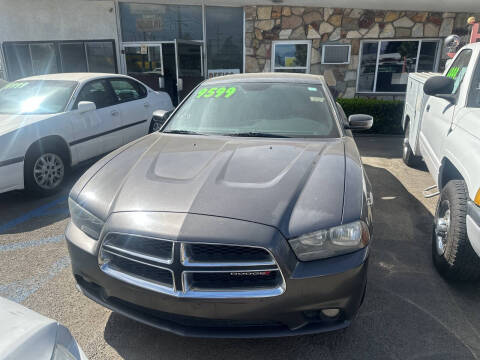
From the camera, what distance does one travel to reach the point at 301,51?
10.7 metres

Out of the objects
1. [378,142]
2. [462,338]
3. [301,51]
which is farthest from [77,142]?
[301,51]

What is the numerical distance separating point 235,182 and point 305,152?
733 millimetres

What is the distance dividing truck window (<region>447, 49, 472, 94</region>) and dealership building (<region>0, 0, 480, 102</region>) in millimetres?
6094

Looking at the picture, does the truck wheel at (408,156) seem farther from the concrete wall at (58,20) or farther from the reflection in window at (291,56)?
the concrete wall at (58,20)

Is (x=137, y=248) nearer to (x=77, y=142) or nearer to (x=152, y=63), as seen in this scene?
(x=77, y=142)

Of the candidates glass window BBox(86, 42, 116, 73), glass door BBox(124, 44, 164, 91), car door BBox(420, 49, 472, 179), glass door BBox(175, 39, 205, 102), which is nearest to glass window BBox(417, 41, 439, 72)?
glass door BBox(175, 39, 205, 102)

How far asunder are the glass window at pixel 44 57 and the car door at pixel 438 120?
1144 centimetres

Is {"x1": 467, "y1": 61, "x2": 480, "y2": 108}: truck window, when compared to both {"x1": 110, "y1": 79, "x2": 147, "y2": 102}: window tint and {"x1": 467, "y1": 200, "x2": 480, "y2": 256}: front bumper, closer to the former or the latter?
{"x1": 467, "y1": 200, "x2": 480, "y2": 256}: front bumper

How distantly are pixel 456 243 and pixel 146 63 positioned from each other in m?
10.7

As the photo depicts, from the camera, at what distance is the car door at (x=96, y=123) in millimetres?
5371

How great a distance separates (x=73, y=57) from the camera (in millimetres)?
11656

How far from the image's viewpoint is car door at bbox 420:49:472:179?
11.7 ft

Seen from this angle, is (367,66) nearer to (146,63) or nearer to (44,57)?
(146,63)

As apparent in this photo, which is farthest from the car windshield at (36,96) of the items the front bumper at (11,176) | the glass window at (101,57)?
the glass window at (101,57)
